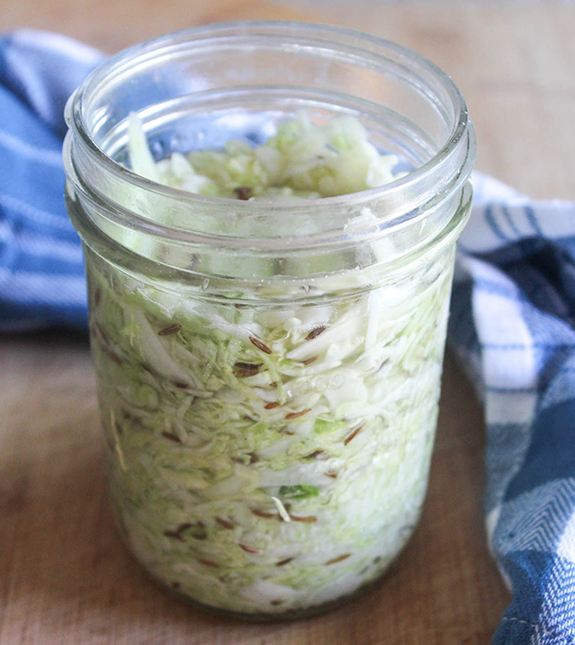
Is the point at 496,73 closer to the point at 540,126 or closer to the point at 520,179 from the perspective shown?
the point at 540,126

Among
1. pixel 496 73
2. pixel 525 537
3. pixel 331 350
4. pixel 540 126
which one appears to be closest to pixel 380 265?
pixel 331 350

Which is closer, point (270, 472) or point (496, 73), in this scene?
point (270, 472)

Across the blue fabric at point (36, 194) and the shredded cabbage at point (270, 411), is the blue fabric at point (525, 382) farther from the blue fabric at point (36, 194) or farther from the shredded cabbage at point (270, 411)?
the blue fabric at point (36, 194)

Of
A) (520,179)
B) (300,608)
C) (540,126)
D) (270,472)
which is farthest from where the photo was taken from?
(540,126)

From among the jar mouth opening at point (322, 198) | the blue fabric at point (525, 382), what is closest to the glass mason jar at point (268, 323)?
the jar mouth opening at point (322, 198)

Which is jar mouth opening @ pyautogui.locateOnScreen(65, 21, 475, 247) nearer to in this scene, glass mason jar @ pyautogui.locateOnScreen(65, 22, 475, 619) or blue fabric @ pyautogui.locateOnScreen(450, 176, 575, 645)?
glass mason jar @ pyautogui.locateOnScreen(65, 22, 475, 619)

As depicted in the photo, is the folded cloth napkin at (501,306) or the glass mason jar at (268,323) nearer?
the glass mason jar at (268,323)
